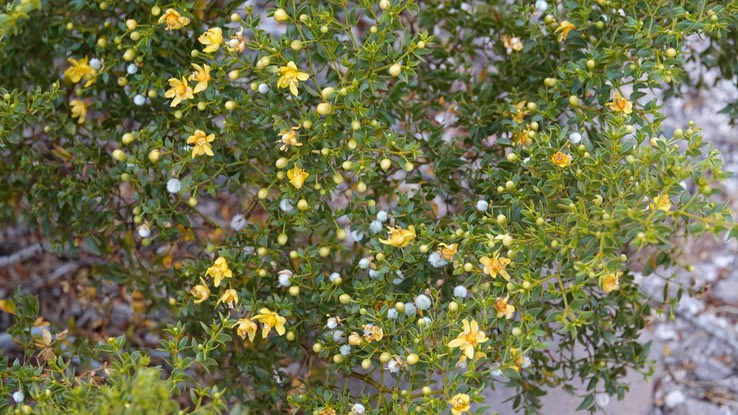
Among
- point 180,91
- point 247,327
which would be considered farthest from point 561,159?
point 180,91

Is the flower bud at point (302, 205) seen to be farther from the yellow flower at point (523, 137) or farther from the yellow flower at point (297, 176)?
the yellow flower at point (523, 137)

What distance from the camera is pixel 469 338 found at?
1857mm

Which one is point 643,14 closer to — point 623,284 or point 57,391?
point 623,284

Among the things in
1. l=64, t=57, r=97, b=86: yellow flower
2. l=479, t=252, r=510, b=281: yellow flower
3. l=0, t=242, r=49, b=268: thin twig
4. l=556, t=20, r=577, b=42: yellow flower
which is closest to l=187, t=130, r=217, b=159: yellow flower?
l=64, t=57, r=97, b=86: yellow flower

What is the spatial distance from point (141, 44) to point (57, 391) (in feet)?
2.97

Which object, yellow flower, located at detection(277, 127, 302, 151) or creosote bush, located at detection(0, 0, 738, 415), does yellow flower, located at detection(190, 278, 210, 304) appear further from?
yellow flower, located at detection(277, 127, 302, 151)

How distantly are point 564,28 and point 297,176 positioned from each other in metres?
0.86

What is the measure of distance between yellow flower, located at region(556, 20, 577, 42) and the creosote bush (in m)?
0.03

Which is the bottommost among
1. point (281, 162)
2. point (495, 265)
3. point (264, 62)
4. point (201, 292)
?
point (201, 292)

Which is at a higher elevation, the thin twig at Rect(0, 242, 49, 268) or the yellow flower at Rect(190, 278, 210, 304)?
the yellow flower at Rect(190, 278, 210, 304)

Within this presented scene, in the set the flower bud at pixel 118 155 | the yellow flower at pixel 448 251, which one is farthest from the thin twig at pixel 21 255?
the yellow flower at pixel 448 251

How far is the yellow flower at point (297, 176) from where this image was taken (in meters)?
2.03

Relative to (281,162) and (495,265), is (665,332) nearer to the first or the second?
(495,265)

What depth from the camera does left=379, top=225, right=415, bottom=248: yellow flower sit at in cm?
203
